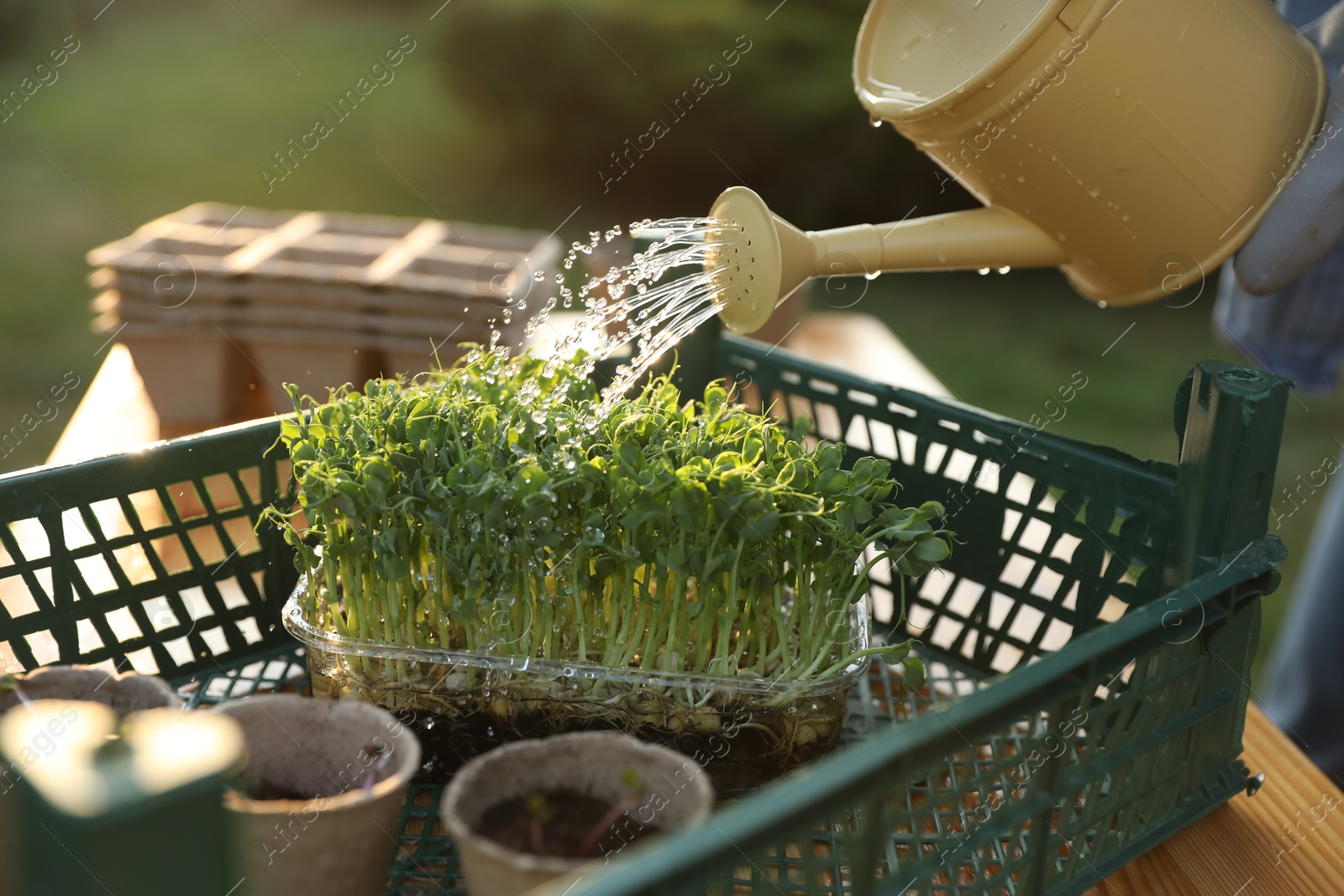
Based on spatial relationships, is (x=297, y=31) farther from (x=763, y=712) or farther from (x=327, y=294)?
(x=763, y=712)

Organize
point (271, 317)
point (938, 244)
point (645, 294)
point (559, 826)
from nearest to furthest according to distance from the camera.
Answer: point (559, 826) → point (938, 244) → point (645, 294) → point (271, 317)

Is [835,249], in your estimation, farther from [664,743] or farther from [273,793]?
[273,793]


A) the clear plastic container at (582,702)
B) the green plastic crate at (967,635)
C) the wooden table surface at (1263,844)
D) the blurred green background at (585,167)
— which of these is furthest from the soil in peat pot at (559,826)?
the blurred green background at (585,167)

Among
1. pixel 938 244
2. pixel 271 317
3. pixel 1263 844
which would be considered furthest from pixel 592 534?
pixel 271 317

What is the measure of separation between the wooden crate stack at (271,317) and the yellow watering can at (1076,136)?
2.27 ft

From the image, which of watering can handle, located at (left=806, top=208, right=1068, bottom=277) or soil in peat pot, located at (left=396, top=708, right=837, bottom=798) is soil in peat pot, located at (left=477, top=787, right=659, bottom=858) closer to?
soil in peat pot, located at (left=396, top=708, right=837, bottom=798)

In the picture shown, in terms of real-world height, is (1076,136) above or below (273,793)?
above

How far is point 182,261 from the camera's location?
5.18ft

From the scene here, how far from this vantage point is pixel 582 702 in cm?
88

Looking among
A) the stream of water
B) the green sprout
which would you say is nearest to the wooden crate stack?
the stream of water

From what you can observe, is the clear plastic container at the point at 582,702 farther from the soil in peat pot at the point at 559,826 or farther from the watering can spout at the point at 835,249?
the watering can spout at the point at 835,249

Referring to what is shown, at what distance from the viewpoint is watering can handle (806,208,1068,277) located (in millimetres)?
916

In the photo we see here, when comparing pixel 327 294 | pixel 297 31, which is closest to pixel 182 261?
pixel 327 294

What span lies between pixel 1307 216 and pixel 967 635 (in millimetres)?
483
